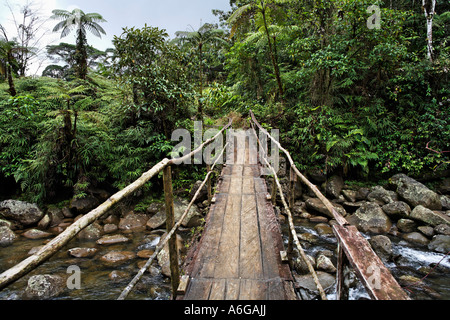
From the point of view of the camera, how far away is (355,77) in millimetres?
8977

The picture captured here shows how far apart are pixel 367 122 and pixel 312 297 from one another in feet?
23.2

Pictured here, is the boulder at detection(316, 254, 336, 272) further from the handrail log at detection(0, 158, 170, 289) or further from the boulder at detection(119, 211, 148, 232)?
the boulder at detection(119, 211, 148, 232)

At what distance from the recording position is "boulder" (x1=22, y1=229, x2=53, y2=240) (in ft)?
20.7

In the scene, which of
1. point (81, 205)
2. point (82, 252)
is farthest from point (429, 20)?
point (81, 205)

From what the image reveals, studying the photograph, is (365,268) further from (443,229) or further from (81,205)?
(81,205)

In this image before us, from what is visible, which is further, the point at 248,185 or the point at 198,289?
the point at 248,185

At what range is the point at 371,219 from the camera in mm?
6664

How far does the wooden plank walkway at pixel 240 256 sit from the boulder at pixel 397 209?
4798 millimetres

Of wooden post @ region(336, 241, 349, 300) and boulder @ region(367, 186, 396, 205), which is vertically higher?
wooden post @ region(336, 241, 349, 300)

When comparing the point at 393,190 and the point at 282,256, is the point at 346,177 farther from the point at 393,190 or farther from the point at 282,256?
the point at 282,256

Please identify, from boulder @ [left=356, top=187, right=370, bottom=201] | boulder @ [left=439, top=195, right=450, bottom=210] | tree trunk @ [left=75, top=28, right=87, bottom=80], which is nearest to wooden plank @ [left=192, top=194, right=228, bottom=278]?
boulder @ [left=356, top=187, right=370, bottom=201]

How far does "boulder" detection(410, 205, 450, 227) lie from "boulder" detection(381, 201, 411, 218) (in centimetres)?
16

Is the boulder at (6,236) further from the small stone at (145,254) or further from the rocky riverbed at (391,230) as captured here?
the rocky riverbed at (391,230)

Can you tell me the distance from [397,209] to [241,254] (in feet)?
20.8
